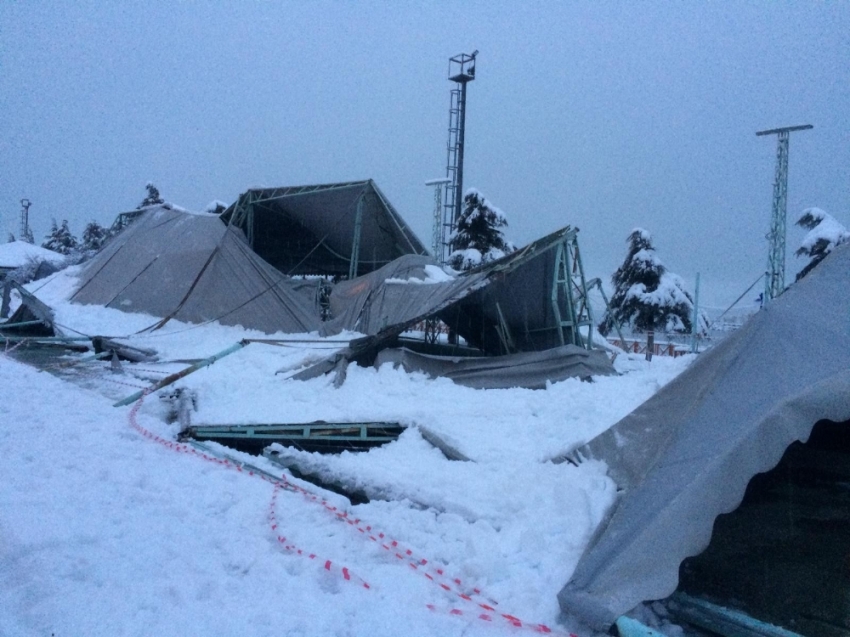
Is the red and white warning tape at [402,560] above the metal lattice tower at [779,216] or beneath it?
beneath

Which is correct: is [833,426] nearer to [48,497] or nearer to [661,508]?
[661,508]

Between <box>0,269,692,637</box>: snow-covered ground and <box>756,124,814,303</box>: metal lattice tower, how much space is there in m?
10.6

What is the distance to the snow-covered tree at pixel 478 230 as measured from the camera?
2359 centimetres

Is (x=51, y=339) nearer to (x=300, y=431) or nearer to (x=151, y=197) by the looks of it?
(x=300, y=431)

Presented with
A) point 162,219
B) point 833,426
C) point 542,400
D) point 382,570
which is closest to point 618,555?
point 382,570

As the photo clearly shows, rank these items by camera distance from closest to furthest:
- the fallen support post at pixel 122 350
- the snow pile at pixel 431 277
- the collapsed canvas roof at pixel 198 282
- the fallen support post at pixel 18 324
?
the fallen support post at pixel 122 350, the snow pile at pixel 431 277, the fallen support post at pixel 18 324, the collapsed canvas roof at pixel 198 282

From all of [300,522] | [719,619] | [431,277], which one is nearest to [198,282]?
[431,277]

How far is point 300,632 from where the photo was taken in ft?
8.88

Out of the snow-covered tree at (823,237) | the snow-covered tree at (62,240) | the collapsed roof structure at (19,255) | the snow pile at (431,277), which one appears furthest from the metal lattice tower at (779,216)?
the snow-covered tree at (62,240)

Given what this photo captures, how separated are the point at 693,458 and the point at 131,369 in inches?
342

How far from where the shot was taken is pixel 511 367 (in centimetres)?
781

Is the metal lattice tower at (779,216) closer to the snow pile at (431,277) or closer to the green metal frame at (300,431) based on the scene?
the snow pile at (431,277)

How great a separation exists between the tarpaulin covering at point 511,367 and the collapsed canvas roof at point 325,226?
21.8 feet

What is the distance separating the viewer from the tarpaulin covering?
767 centimetres
